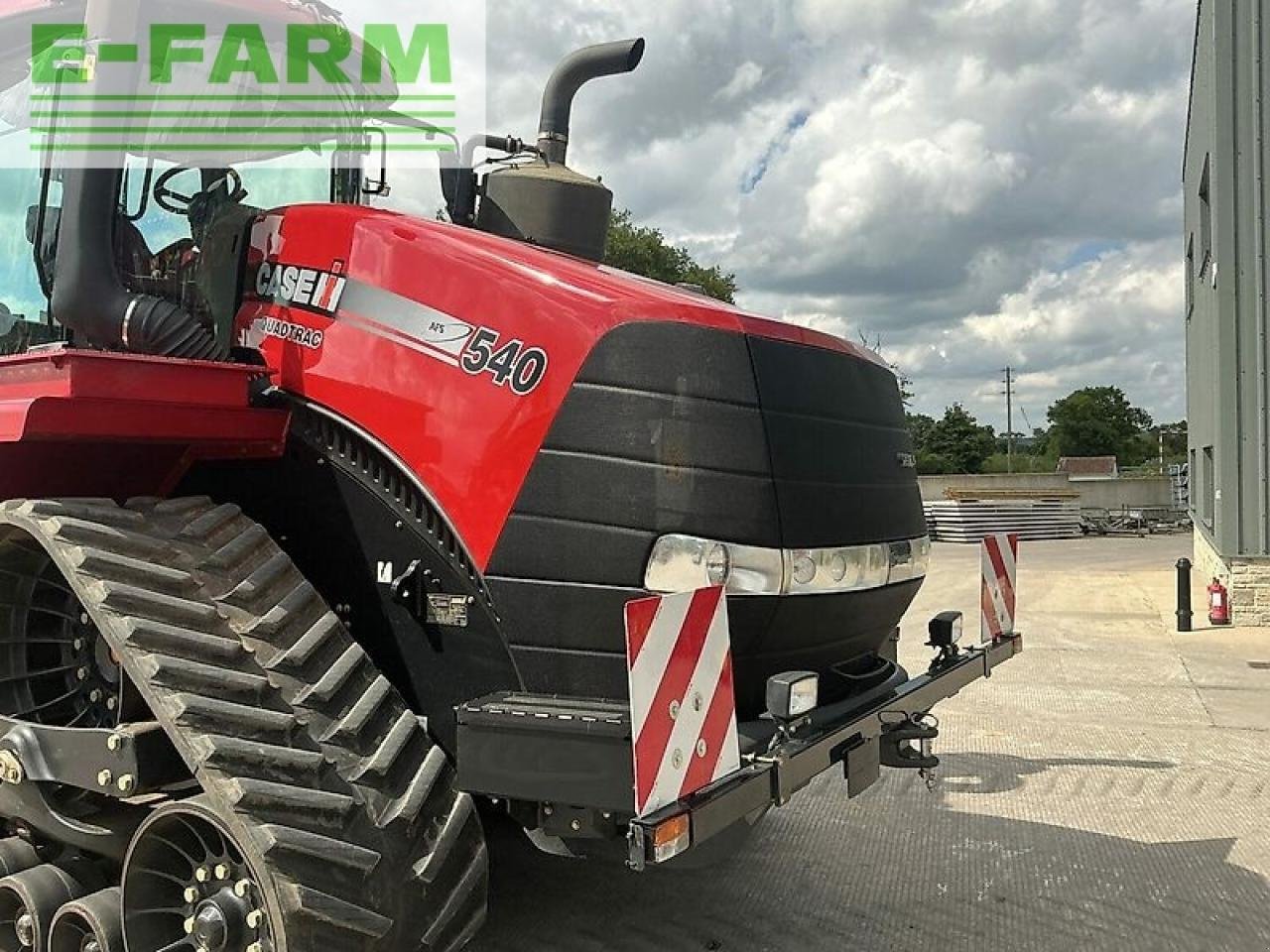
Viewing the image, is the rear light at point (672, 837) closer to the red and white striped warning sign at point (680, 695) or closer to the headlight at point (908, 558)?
the red and white striped warning sign at point (680, 695)

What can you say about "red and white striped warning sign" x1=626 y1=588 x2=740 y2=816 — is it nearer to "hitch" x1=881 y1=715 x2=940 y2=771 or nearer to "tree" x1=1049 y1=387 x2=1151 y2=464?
"hitch" x1=881 y1=715 x2=940 y2=771

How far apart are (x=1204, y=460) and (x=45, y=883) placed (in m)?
17.6

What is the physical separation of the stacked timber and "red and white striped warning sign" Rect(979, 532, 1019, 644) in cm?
2457

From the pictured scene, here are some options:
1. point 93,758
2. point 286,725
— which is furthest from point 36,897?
point 286,725

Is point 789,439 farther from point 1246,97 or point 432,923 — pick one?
point 1246,97

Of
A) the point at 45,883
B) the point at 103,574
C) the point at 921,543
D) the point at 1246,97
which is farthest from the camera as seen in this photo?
the point at 1246,97

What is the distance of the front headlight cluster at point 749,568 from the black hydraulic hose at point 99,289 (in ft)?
5.87

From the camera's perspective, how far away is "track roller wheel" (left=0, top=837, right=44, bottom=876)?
345cm

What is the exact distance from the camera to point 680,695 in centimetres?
267

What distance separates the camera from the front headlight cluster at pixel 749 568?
2902 mm

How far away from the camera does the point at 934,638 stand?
418 cm

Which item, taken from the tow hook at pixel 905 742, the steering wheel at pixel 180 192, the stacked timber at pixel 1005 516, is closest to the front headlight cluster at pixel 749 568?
the tow hook at pixel 905 742

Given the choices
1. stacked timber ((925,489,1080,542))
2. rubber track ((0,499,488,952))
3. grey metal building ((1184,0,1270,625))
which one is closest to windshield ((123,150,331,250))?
rubber track ((0,499,488,952))

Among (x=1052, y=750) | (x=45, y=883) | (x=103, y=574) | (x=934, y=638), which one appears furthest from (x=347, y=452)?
(x=1052, y=750)
